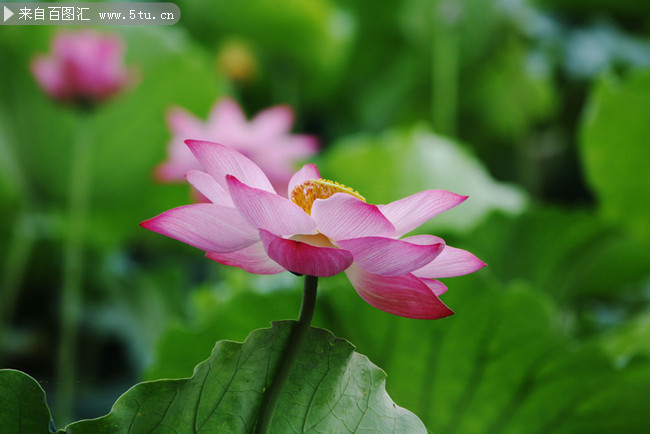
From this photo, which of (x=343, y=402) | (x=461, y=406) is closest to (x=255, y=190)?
(x=343, y=402)

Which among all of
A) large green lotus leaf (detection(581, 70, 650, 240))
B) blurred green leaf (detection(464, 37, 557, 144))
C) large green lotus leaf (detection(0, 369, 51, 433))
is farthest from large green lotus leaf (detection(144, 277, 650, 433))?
blurred green leaf (detection(464, 37, 557, 144))

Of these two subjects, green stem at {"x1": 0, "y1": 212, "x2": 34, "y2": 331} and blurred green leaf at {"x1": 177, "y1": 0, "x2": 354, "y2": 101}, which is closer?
green stem at {"x1": 0, "y1": 212, "x2": 34, "y2": 331}

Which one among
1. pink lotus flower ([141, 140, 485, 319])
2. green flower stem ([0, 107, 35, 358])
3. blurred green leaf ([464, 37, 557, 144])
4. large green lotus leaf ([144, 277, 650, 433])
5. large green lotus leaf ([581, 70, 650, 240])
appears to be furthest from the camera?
blurred green leaf ([464, 37, 557, 144])

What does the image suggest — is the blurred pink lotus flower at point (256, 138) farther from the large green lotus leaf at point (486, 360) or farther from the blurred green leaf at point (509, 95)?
the blurred green leaf at point (509, 95)

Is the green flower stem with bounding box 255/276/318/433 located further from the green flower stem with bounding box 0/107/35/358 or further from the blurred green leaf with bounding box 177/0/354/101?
the blurred green leaf with bounding box 177/0/354/101

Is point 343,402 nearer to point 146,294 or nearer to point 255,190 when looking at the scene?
point 255,190

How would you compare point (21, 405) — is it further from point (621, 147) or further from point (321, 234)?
point (621, 147)

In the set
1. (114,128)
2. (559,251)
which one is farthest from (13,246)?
(559,251)
